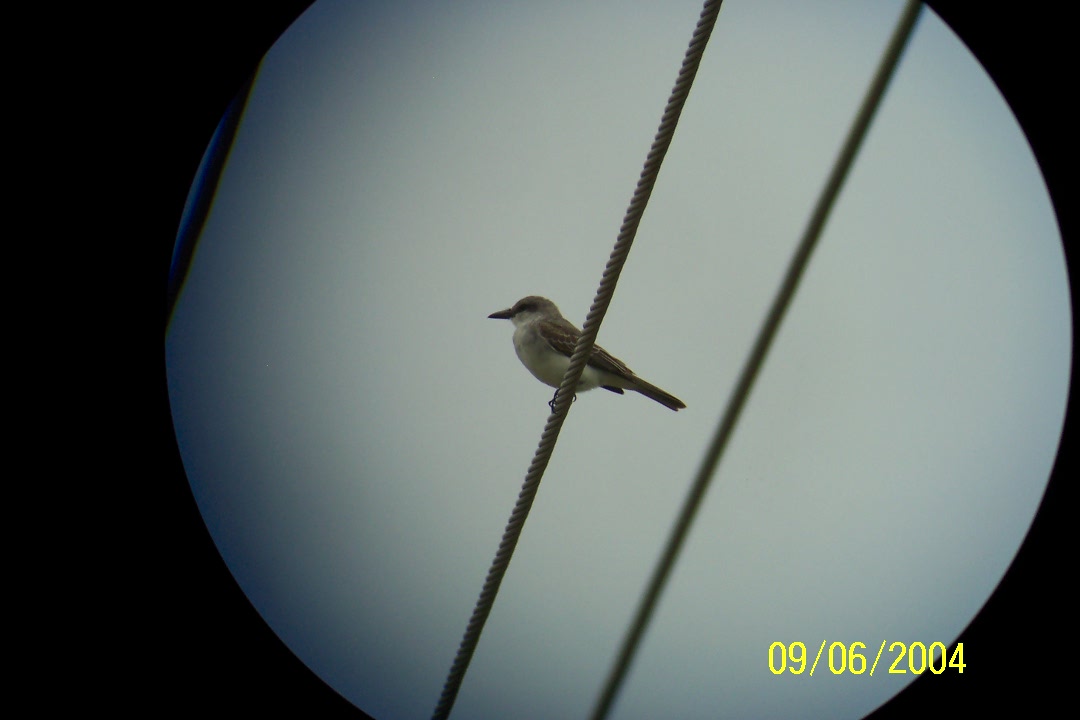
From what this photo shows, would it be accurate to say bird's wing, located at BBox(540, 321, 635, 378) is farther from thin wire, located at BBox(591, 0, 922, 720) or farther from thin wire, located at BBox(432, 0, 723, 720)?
thin wire, located at BBox(432, 0, 723, 720)

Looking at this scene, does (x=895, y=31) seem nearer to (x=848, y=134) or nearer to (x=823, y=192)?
(x=848, y=134)

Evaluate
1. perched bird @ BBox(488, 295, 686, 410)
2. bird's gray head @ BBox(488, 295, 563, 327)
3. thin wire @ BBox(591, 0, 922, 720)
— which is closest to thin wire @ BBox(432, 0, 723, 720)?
thin wire @ BBox(591, 0, 922, 720)

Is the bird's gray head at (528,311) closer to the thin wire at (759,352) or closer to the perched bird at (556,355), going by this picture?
the perched bird at (556,355)

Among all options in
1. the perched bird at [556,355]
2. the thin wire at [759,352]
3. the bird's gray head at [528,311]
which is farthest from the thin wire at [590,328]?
the bird's gray head at [528,311]

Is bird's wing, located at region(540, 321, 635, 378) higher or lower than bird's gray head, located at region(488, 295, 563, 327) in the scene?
lower

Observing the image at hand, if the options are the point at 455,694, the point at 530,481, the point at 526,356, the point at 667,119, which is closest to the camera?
the point at 667,119

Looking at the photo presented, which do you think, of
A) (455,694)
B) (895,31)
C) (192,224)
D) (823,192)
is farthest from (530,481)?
(895,31)

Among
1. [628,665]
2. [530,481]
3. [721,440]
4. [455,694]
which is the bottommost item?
[455,694]
